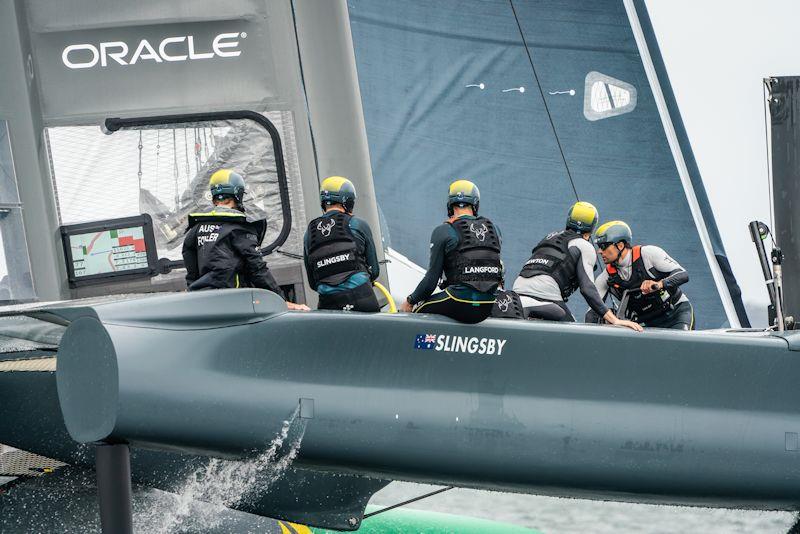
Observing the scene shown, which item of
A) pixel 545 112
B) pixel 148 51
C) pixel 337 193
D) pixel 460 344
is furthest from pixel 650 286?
pixel 545 112

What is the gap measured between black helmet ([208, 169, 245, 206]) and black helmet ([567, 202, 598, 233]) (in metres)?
1.59

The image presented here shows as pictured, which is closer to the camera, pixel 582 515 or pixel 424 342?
pixel 424 342

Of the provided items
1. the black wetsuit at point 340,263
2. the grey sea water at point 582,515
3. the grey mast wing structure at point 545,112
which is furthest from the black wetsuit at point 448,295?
the grey mast wing structure at point 545,112

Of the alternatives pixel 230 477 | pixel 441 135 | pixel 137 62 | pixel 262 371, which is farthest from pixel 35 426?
pixel 441 135

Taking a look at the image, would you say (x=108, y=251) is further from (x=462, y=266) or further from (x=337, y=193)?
(x=462, y=266)

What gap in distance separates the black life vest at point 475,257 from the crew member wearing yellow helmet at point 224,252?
677 mm

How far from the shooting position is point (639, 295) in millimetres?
6145

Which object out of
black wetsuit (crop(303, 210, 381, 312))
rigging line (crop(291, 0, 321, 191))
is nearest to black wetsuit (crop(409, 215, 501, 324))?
black wetsuit (crop(303, 210, 381, 312))

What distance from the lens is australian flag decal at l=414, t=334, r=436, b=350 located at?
3.71 m

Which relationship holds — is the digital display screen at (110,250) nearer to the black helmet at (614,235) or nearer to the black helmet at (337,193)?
the black helmet at (337,193)

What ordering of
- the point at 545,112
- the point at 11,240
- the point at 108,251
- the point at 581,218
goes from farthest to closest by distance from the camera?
1. the point at 545,112
2. the point at 581,218
3. the point at 108,251
4. the point at 11,240

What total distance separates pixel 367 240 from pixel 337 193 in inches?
8.2

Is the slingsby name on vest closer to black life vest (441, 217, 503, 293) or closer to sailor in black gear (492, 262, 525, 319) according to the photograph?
black life vest (441, 217, 503, 293)

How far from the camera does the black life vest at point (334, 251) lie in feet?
14.3
